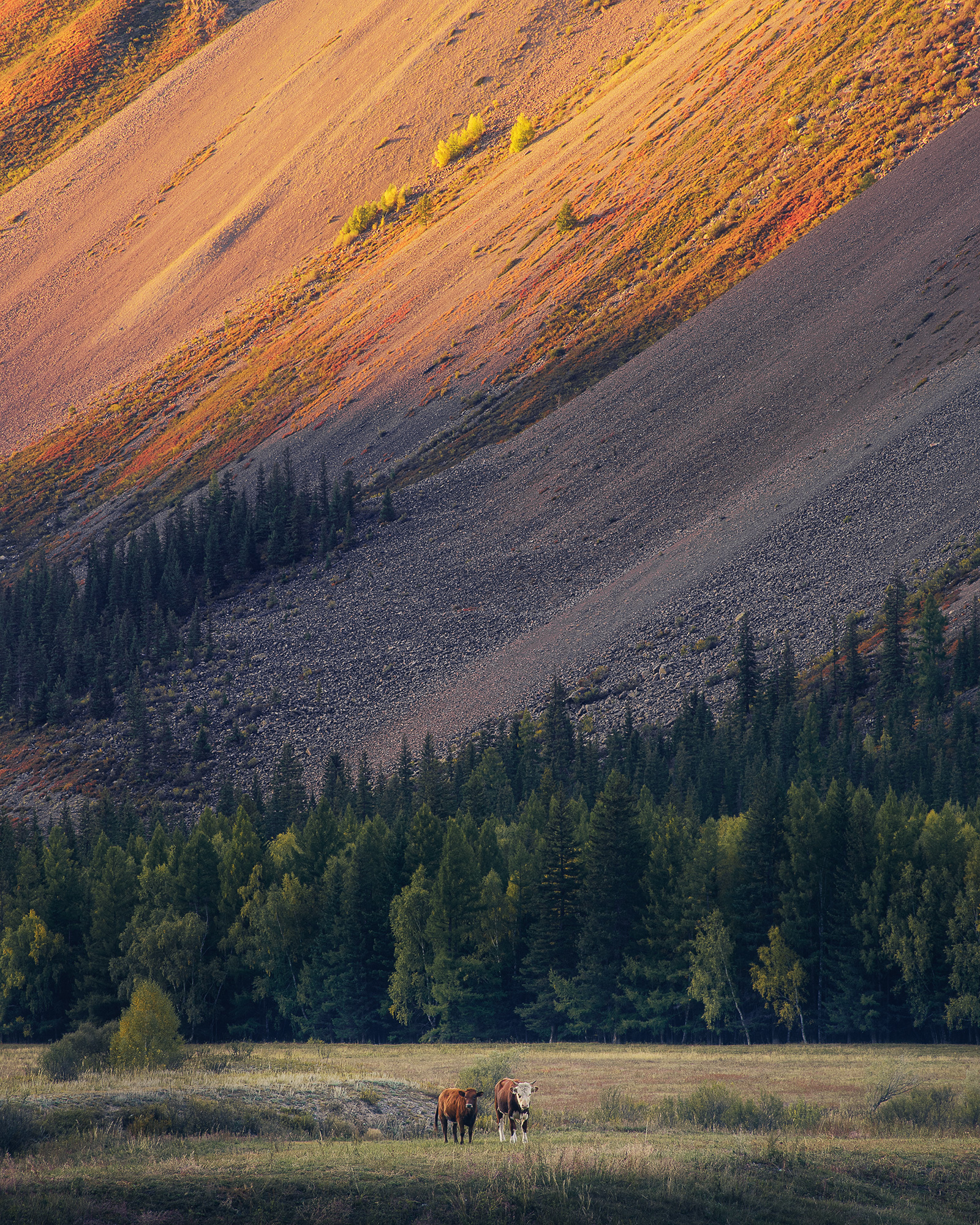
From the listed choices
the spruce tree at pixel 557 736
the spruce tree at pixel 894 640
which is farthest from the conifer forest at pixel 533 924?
the spruce tree at pixel 894 640

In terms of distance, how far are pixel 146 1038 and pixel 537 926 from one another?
75.1 ft

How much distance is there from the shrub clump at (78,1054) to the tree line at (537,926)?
1001 centimetres

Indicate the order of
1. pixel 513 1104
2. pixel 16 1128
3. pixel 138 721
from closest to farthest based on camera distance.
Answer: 1. pixel 16 1128
2. pixel 513 1104
3. pixel 138 721

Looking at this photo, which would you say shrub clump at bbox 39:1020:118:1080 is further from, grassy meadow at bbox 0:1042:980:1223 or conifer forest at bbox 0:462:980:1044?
conifer forest at bbox 0:462:980:1044

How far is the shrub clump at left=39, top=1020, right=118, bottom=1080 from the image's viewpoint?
33.8 metres

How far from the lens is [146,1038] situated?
35719mm

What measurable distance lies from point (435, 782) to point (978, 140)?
16497 centimetres

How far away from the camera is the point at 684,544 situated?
13675cm

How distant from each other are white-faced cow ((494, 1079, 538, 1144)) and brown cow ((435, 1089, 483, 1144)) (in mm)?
429

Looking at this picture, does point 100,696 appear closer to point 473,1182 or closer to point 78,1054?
point 78,1054

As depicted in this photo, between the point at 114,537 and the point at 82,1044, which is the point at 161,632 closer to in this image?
the point at 114,537

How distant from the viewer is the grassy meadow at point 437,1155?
1745cm

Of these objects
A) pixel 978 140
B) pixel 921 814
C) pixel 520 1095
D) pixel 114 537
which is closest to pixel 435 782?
pixel 921 814

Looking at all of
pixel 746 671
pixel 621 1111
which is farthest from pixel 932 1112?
pixel 746 671
